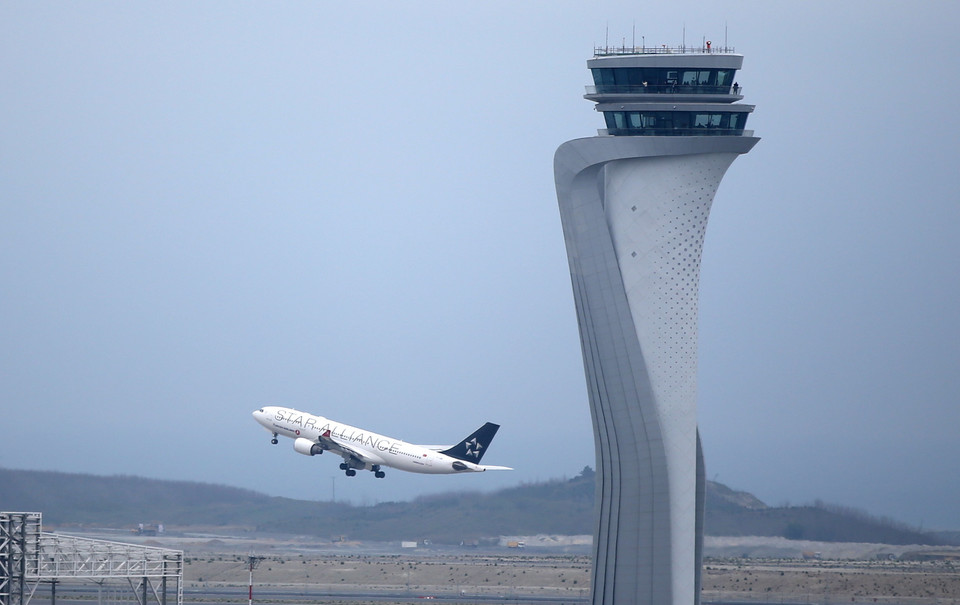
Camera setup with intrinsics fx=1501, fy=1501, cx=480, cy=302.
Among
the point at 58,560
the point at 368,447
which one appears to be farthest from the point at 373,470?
the point at 58,560

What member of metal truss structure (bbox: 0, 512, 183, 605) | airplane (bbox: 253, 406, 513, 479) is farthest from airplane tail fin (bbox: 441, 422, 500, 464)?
metal truss structure (bbox: 0, 512, 183, 605)

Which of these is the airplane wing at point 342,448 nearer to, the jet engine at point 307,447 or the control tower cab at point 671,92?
the jet engine at point 307,447

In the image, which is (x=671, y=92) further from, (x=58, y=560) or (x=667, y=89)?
(x=58, y=560)

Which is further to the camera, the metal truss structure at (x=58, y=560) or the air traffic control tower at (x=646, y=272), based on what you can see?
the air traffic control tower at (x=646, y=272)

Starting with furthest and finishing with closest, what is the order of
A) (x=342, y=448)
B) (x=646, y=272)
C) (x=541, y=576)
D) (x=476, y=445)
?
(x=541, y=576)
(x=342, y=448)
(x=476, y=445)
(x=646, y=272)

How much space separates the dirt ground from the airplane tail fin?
16.8m

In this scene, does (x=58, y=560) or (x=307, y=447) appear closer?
(x=58, y=560)

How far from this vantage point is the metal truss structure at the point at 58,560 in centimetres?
9225

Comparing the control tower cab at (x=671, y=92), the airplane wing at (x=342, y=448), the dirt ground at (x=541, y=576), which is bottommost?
the dirt ground at (x=541, y=576)

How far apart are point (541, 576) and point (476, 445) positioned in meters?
28.1

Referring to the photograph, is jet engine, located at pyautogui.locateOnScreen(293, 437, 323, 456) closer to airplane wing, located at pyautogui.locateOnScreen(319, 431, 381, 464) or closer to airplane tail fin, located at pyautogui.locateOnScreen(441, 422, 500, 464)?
airplane wing, located at pyautogui.locateOnScreen(319, 431, 381, 464)

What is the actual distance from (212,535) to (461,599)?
52956 mm

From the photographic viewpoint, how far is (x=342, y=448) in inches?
5881

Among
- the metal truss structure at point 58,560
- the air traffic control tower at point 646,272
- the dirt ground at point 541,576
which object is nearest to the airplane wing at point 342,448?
the dirt ground at point 541,576
